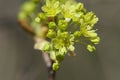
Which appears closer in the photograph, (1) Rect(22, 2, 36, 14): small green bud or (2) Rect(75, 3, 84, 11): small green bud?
(2) Rect(75, 3, 84, 11): small green bud

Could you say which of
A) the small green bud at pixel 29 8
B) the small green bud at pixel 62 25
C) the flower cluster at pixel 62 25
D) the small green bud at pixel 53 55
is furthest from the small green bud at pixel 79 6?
the small green bud at pixel 29 8

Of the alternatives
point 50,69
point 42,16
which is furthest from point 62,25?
point 50,69

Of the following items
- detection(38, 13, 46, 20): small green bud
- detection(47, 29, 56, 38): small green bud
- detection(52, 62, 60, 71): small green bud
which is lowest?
detection(52, 62, 60, 71): small green bud

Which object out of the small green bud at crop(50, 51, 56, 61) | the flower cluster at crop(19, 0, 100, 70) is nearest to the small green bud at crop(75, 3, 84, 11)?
the flower cluster at crop(19, 0, 100, 70)

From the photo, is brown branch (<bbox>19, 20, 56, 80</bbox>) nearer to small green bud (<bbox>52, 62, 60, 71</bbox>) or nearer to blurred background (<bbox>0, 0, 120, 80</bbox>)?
small green bud (<bbox>52, 62, 60, 71</bbox>)

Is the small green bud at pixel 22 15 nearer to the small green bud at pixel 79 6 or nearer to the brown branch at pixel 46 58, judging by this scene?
the brown branch at pixel 46 58

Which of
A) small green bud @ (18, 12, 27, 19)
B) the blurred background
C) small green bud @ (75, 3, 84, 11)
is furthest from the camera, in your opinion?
the blurred background

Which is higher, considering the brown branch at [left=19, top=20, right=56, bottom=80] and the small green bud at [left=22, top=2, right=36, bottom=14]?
the small green bud at [left=22, top=2, right=36, bottom=14]

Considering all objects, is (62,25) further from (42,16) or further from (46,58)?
(46,58)

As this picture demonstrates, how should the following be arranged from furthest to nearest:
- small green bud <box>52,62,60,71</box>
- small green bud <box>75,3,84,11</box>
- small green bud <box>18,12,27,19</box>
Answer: small green bud <box>18,12,27,19</box> < small green bud <box>75,3,84,11</box> < small green bud <box>52,62,60,71</box>
